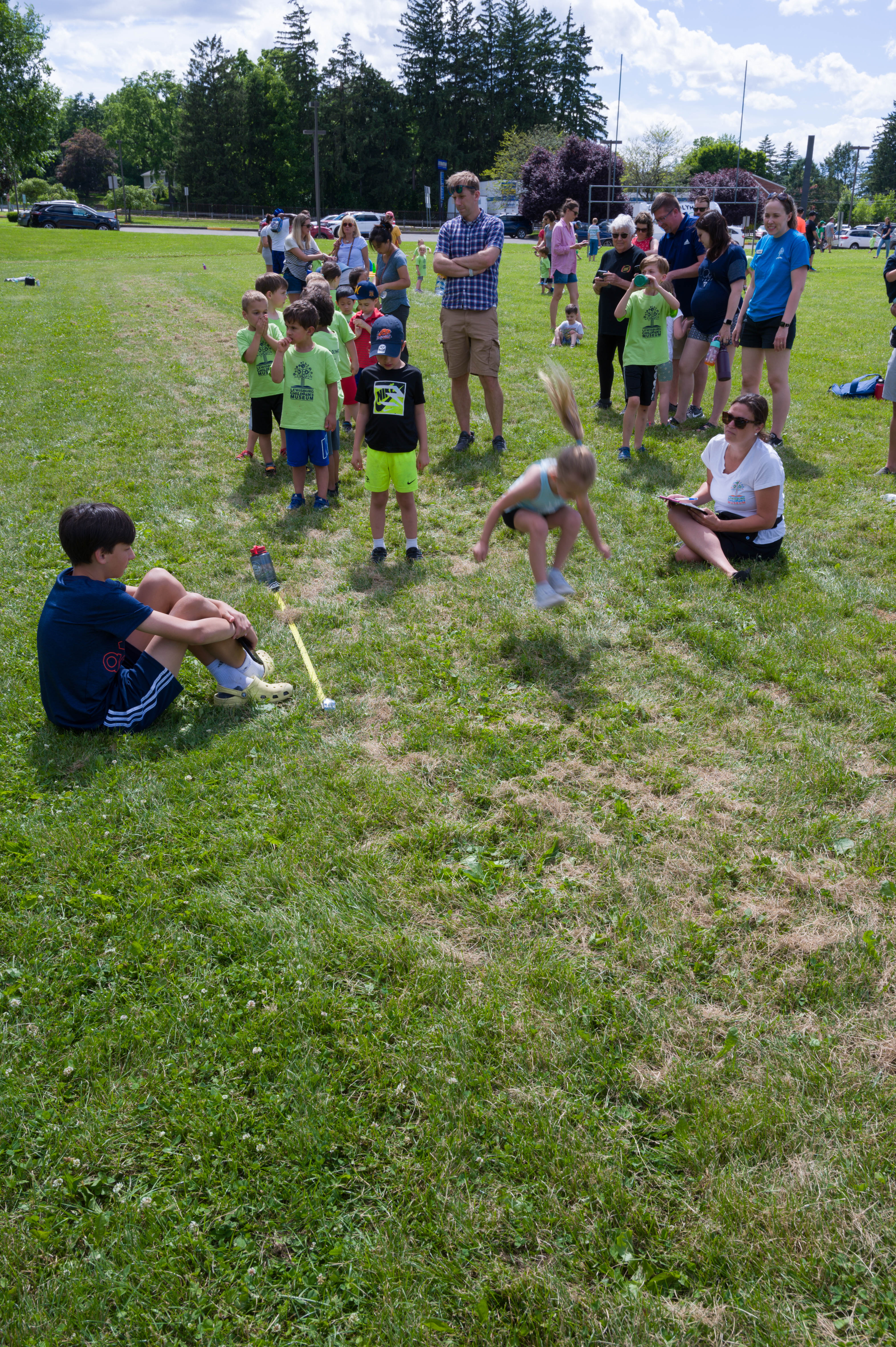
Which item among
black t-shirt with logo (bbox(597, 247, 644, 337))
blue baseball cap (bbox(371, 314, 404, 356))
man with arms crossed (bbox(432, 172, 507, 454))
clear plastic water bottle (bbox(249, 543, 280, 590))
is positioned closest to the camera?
clear plastic water bottle (bbox(249, 543, 280, 590))

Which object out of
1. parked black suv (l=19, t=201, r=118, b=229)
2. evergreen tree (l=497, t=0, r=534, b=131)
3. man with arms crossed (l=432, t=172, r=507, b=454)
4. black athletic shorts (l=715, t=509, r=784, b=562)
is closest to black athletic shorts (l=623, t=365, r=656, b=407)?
man with arms crossed (l=432, t=172, r=507, b=454)

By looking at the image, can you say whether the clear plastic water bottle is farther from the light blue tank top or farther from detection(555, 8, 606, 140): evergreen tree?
detection(555, 8, 606, 140): evergreen tree

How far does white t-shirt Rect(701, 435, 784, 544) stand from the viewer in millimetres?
5988

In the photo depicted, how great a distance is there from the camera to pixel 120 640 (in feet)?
14.1

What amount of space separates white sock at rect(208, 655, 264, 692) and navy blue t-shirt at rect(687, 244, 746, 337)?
258 inches

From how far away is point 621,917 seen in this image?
322 cm

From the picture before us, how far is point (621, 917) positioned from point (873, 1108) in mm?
986

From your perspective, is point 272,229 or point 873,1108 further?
point 272,229

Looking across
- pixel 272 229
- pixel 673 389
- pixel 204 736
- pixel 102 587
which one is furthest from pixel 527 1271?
pixel 272 229

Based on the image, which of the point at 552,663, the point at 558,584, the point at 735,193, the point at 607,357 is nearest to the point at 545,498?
the point at 558,584

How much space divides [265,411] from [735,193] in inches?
1742

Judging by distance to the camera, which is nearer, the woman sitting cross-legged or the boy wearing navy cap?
the woman sitting cross-legged

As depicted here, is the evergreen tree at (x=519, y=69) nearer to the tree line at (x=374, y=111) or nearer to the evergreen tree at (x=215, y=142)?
the tree line at (x=374, y=111)

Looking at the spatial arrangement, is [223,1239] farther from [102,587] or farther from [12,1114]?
[102,587]
